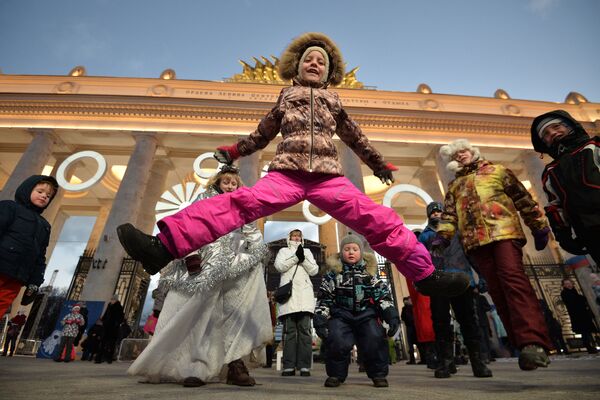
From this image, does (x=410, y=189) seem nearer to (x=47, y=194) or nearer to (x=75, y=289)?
(x=47, y=194)

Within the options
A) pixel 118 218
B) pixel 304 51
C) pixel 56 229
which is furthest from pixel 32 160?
pixel 304 51

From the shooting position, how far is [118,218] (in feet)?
37.2

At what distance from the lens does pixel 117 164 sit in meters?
16.7

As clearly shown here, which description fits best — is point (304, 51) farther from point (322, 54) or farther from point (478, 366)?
point (478, 366)

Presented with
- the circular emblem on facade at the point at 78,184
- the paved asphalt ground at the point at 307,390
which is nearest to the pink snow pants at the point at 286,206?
the paved asphalt ground at the point at 307,390

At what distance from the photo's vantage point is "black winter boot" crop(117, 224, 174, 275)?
142 cm

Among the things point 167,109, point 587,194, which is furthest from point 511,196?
point 167,109

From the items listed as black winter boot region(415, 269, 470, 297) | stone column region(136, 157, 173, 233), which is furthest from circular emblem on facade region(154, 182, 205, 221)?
black winter boot region(415, 269, 470, 297)

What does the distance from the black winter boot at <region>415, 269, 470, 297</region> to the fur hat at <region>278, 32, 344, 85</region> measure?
6.07 feet

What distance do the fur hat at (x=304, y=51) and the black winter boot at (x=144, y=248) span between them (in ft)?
6.25

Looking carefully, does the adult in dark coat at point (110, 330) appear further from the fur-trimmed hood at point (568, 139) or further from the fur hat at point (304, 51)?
the fur-trimmed hood at point (568, 139)

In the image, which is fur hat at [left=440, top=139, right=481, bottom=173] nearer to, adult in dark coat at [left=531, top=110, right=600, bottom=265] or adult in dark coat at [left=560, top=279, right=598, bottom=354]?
adult in dark coat at [left=531, top=110, right=600, bottom=265]

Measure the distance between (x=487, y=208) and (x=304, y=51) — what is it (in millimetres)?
2102

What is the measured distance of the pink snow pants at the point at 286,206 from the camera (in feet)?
4.84
